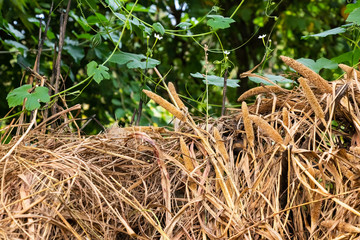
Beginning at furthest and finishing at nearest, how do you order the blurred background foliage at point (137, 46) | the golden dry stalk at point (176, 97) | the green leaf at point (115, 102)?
the green leaf at point (115, 102) → the blurred background foliage at point (137, 46) → the golden dry stalk at point (176, 97)

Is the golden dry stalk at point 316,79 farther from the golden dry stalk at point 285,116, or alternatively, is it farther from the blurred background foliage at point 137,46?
the blurred background foliage at point 137,46

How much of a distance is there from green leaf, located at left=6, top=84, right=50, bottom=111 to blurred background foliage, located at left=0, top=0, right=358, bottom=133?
0.76ft

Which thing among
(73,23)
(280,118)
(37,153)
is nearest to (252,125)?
(280,118)

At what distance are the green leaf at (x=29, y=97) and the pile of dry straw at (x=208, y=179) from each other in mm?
153

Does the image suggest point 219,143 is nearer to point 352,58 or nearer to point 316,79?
point 316,79

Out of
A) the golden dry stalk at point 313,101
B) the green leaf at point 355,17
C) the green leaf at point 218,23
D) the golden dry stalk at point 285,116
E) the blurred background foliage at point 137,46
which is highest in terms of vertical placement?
the green leaf at point 355,17

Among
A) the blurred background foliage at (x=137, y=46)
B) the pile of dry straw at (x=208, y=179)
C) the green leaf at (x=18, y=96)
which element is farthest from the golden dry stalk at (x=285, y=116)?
the green leaf at (x=18, y=96)

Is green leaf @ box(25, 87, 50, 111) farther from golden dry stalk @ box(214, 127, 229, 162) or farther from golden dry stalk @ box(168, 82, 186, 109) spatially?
golden dry stalk @ box(214, 127, 229, 162)

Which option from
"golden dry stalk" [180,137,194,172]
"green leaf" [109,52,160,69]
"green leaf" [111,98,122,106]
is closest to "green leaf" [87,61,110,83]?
"green leaf" [109,52,160,69]

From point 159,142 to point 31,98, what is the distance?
377mm

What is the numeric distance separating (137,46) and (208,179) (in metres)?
2.02

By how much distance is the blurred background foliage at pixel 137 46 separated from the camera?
1593mm

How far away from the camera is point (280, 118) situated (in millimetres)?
940

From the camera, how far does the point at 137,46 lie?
278 cm
